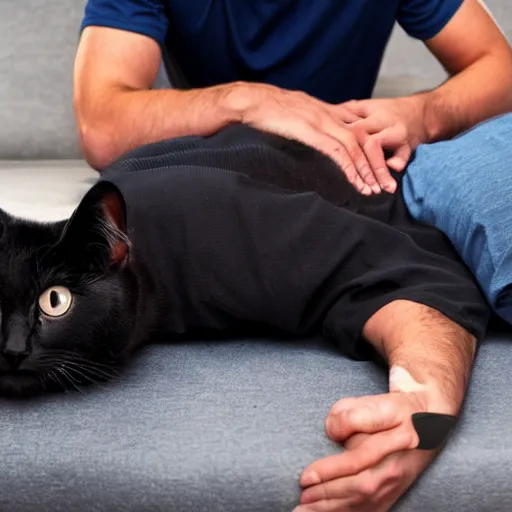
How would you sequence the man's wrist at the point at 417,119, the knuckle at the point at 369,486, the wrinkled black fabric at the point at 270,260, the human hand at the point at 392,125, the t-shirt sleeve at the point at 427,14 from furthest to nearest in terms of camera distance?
the t-shirt sleeve at the point at 427,14 → the man's wrist at the point at 417,119 → the human hand at the point at 392,125 → the wrinkled black fabric at the point at 270,260 → the knuckle at the point at 369,486

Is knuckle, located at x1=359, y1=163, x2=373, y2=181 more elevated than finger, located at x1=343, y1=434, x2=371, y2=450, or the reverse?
knuckle, located at x1=359, y1=163, x2=373, y2=181

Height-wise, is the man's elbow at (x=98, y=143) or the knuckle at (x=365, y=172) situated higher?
the knuckle at (x=365, y=172)

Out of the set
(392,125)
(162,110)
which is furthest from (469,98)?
(162,110)

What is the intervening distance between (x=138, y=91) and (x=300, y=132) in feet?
1.11

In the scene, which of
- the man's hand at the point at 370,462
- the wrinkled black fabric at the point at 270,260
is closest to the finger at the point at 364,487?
the man's hand at the point at 370,462

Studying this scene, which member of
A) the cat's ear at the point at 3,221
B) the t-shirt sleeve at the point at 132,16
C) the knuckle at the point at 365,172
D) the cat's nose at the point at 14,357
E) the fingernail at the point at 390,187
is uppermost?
the t-shirt sleeve at the point at 132,16

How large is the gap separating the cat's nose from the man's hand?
0.83 feet

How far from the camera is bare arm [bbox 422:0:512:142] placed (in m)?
1.30

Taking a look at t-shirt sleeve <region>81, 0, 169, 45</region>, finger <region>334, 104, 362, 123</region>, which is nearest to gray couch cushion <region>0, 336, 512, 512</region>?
finger <region>334, 104, 362, 123</region>

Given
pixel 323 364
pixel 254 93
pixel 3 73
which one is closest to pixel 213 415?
pixel 323 364

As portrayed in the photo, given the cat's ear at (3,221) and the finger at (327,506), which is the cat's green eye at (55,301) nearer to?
the cat's ear at (3,221)

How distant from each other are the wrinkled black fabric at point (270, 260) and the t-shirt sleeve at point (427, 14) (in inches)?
28.8

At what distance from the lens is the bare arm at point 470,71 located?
130 cm

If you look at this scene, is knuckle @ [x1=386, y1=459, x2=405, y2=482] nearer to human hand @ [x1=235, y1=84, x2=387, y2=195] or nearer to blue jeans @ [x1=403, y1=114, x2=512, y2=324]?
blue jeans @ [x1=403, y1=114, x2=512, y2=324]
